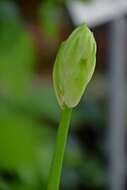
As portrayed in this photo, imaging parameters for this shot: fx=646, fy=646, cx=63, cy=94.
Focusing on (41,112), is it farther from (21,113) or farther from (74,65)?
(74,65)

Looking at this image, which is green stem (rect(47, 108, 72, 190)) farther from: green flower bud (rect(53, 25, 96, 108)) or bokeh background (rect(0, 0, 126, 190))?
bokeh background (rect(0, 0, 126, 190))

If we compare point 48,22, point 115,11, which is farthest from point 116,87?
point 48,22

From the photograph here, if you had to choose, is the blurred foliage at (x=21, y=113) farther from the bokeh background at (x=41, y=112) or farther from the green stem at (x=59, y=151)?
the green stem at (x=59, y=151)

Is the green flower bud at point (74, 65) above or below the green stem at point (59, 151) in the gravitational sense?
above

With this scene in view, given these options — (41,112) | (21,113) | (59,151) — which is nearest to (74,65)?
(59,151)

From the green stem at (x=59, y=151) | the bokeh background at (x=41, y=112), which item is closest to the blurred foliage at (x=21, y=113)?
the bokeh background at (x=41, y=112)
